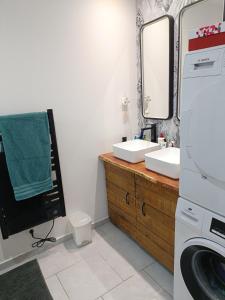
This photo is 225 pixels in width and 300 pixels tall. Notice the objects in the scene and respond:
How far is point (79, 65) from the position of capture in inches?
73.5

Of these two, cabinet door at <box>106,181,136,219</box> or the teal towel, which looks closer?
the teal towel

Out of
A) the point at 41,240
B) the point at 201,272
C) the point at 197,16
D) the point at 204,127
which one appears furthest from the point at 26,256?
the point at 197,16

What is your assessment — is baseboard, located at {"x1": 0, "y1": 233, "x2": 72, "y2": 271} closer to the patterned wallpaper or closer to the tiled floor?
the tiled floor

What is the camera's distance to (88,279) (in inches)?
66.2

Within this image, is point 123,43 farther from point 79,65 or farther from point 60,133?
point 60,133

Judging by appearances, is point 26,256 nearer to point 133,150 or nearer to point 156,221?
point 156,221

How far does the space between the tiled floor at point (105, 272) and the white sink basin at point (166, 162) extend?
819 mm

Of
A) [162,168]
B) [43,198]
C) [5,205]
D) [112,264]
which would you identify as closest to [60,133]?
[43,198]

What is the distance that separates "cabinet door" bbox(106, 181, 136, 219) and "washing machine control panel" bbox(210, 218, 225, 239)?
35.0 inches

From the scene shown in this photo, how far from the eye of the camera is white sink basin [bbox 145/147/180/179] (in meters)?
1.43

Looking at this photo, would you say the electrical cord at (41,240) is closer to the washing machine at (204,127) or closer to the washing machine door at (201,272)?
the washing machine door at (201,272)

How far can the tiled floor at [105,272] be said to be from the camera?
1557mm

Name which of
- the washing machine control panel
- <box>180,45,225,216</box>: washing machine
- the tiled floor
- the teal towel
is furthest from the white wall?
the washing machine control panel

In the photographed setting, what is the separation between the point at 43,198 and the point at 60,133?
0.57 metres
